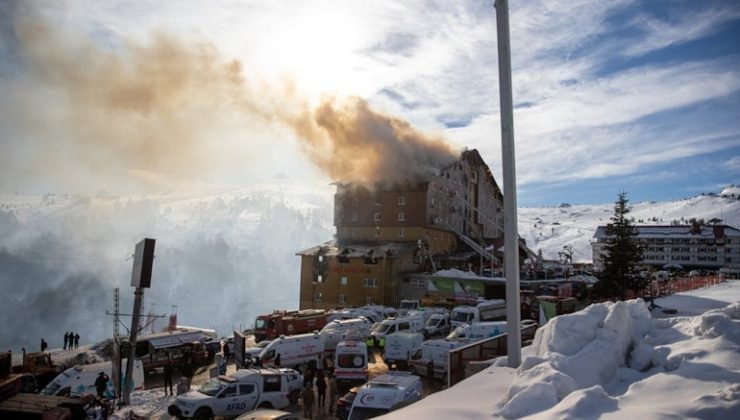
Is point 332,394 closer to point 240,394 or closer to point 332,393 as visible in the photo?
point 332,393

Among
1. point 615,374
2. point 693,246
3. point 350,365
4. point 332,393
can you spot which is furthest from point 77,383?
point 693,246

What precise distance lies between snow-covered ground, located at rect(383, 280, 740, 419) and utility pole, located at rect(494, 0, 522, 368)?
74cm

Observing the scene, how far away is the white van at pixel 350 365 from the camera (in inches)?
749

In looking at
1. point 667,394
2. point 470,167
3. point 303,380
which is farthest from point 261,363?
point 470,167

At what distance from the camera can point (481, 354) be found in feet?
46.9

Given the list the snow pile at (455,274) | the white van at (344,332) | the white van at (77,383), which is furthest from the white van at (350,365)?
the snow pile at (455,274)

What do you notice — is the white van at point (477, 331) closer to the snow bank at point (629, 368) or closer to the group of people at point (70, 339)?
the snow bank at point (629, 368)

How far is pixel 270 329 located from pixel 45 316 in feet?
208

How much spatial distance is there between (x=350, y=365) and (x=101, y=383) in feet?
31.0

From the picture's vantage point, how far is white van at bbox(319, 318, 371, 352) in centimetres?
2452

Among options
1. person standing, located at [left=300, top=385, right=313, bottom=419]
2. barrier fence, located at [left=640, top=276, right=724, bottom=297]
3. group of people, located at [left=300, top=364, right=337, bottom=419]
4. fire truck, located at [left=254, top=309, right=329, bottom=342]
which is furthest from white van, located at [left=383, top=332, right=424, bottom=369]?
barrier fence, located at [left=640, top=276, right=724, bottom=297]

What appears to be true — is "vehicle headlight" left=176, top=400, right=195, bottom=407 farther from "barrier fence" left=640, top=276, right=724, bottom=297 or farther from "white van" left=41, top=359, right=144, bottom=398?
"barrier fence" left=640, top=276, right=724, bottom=297

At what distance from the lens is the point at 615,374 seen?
305 inches

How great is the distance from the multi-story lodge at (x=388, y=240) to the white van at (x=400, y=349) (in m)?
20.5
